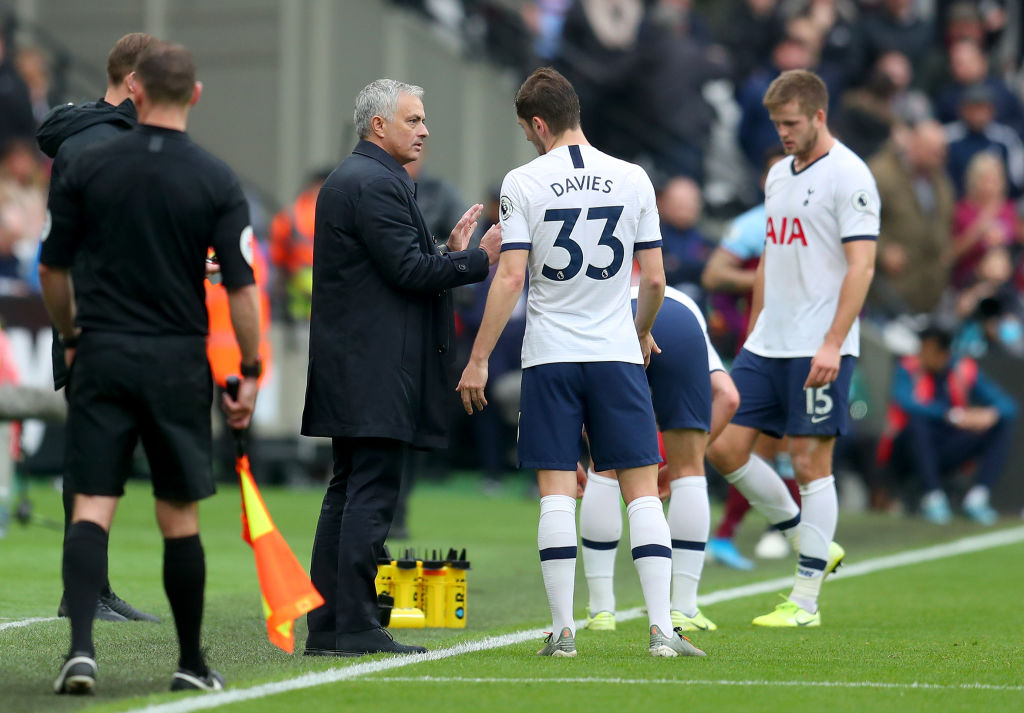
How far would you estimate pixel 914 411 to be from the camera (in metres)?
15.0

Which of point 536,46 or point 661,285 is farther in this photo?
point 536,46

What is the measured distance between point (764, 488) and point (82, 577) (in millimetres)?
3993

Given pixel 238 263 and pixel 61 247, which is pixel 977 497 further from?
pixel 61 247

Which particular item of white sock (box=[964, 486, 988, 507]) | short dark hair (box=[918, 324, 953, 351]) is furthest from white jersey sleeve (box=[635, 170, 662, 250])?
white sock (box=[964, 486, 988, 507])

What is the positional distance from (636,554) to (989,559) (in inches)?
217

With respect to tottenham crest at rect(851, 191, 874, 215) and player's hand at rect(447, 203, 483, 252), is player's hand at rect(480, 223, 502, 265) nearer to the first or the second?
player's hand at rect(447, 203, 483, 252)

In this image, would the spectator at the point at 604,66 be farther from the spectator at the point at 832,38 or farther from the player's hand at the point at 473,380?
the player's hand at the point at 473,380

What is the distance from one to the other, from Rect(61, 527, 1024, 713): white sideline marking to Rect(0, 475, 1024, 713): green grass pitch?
59 millimetres

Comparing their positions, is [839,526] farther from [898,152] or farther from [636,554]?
[636,554]

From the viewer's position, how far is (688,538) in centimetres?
762

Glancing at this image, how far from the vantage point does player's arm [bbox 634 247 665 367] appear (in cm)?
676

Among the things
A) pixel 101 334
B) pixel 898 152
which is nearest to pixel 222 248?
pixel 101 334

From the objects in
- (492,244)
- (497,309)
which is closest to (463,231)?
(492,244)

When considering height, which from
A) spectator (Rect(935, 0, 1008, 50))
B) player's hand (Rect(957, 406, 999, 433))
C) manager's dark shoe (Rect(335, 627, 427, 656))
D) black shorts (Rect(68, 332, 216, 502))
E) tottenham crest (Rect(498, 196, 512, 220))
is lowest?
manager's dark shoe (Rect(335, 627, 427, 656))
